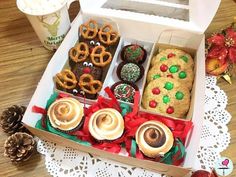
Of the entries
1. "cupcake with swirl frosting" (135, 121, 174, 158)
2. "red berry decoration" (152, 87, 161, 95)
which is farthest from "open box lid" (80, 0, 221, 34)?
"cupcake with swirl frosting" (135, 121, 174, 158)

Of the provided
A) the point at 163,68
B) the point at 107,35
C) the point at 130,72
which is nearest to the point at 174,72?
the point at 163,68

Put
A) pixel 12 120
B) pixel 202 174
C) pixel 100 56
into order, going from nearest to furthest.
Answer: pixel 202 174
pixel 12 120
pixel 100 56

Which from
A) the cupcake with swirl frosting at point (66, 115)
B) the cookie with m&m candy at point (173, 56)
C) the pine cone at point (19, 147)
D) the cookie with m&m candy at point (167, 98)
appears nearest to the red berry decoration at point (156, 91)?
the cookie with m&m candy at point (167, 98)

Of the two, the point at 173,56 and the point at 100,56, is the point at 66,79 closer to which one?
the point at 100,56

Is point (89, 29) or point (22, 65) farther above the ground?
point (89, 29)

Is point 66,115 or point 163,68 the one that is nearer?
point 66,115

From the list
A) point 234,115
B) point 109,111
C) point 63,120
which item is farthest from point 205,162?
point 63,120

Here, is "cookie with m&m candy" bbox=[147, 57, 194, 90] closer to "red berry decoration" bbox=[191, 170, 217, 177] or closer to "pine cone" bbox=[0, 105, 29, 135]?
"red berry decoration" bbox=[191, 170, 217, 177]

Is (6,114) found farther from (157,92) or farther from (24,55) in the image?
(157,92)
